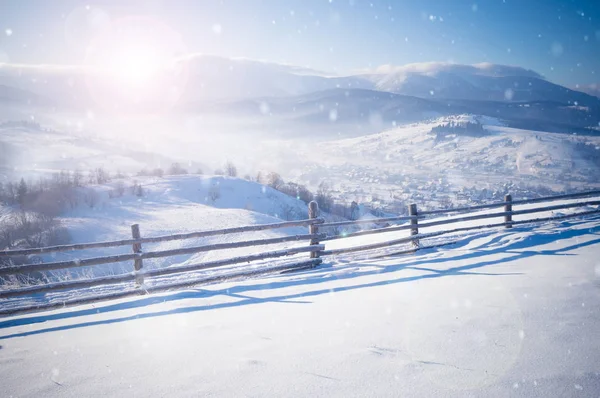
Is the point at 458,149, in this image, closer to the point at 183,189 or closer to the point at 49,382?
the point at 183,189

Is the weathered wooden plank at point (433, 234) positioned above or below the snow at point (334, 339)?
above

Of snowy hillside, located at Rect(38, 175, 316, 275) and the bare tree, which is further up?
the bare tree

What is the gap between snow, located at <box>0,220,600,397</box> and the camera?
349 cm

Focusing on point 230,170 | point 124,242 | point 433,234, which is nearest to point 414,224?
point 433,234

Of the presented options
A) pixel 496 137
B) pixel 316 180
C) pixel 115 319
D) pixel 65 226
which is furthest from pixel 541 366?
pixel 496 137

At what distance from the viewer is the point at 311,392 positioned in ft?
11.0

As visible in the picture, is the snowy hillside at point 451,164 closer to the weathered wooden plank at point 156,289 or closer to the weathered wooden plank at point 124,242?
the weathered wooden plank at point 156,289

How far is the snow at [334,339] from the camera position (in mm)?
3490

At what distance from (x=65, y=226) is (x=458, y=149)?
15608 centimetres

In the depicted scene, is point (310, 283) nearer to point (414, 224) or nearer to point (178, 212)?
point (414, 224)

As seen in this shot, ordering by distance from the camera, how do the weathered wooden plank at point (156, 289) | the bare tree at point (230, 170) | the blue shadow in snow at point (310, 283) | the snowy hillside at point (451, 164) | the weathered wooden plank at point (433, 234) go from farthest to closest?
the snowy hillside at point (451, 164)
the bare tree at point (230, 170)
the weathered wooden plank at point (433, 234)
the weathered wooden plank at point (156, 289)
the blue shadow in snow at point (310, 283)

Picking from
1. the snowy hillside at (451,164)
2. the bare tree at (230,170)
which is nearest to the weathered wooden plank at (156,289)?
the snowy hillside at (451,164)

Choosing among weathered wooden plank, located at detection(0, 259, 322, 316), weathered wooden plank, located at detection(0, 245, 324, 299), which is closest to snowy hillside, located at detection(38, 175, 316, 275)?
weathered wooden plank, located at detection(0, 245, 324, 299)

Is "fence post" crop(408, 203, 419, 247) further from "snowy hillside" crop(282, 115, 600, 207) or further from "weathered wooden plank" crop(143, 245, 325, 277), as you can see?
"snowy hillside" crop(282, 115, 600, 207)
